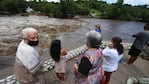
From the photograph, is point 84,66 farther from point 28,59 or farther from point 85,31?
point 85,31

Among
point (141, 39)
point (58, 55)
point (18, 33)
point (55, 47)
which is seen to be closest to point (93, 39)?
point (55, 47)

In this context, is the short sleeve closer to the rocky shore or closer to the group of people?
the group of people

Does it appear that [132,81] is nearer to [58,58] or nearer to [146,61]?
[58,58]

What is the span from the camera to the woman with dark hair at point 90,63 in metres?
2.34

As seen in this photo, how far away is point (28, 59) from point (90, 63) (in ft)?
2.45

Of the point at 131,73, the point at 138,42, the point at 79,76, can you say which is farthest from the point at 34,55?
the point at 138,42

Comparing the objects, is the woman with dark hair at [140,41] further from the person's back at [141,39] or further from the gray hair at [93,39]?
the gray hair at [93,39]

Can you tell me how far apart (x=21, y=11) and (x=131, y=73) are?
50100mm

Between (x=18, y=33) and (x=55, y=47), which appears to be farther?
(x=18, y=33)

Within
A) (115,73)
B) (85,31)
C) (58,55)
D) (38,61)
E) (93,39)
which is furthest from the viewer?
(85,31)

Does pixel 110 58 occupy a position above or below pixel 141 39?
above

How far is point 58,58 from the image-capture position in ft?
12.7

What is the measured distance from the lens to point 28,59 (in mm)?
2441

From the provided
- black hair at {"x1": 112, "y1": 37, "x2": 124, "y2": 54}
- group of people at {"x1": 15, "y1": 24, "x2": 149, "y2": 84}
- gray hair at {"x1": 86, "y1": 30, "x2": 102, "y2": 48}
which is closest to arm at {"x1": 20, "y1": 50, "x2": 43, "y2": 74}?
group of people at {"x1": 15, "y1": 24, "x2": 149, "y2": 84}
